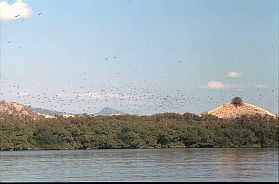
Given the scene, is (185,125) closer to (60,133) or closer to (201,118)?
(201,118)

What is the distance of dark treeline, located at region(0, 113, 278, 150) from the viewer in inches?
4791

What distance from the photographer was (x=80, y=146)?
130m

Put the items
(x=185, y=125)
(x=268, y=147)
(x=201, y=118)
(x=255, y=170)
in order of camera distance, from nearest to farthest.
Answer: (x=255, y=170)
(x=268, y=147)
(x=185, y=125)
(x=201, y=118)

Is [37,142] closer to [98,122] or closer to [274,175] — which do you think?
[98,122]

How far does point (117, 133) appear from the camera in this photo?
422ft

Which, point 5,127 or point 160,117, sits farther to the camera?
point 160,117

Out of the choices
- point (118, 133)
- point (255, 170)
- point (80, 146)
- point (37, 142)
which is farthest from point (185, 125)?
point (255, 170)

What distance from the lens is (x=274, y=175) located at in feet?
156

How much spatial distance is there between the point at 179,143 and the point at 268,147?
20371mm

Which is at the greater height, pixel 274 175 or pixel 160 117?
pixel 160 117

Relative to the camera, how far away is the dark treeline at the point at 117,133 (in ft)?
399

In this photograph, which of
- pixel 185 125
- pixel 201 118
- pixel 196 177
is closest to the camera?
pixel 196 177

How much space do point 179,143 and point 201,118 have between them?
1314 cm

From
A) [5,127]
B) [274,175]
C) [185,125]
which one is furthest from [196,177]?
[5,127]
